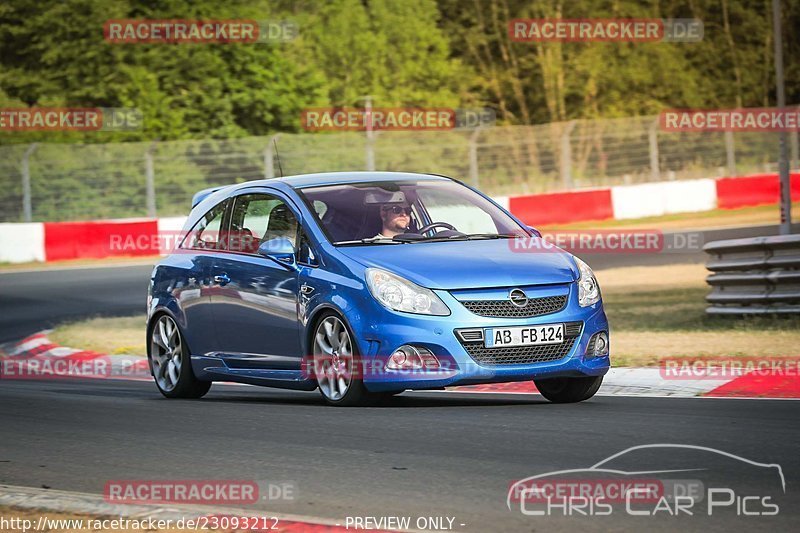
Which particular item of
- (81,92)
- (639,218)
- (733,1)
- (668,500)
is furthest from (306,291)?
(733,1)

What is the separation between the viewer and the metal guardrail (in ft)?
50.1

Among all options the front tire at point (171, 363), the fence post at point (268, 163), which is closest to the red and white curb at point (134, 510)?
the front tire at point (171, 363)

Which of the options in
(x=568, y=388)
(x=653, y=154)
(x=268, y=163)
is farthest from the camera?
(x=653, y=154)

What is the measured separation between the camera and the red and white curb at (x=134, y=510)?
615 cm

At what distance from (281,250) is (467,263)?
1.41 metres

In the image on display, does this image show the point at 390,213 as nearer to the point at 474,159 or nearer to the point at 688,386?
the point at 688,386

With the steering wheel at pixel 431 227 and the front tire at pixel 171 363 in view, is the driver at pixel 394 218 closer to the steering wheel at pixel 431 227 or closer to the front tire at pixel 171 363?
the steering wheel at pixel 431 227

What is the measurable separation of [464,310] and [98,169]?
24.4 meters

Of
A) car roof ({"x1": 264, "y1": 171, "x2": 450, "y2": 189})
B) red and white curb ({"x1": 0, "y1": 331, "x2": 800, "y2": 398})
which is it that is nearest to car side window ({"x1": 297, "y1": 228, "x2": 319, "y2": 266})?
car roof ({"x1": 264, "y1": 171, "x2": 450, "y2": 189})

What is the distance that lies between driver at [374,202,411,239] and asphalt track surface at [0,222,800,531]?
1.14 m

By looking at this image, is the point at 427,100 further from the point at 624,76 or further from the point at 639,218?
the point at 639,218

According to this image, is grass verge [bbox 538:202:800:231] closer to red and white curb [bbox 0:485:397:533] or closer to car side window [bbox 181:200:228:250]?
car side window [bbox 181:200:228:250]

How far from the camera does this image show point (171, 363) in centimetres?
1191

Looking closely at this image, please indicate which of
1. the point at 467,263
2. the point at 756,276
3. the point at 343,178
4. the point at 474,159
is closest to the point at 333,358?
the point at 467,263
